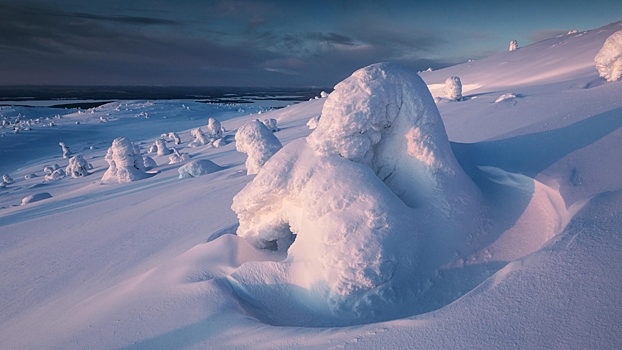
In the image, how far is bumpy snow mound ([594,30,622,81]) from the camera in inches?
374

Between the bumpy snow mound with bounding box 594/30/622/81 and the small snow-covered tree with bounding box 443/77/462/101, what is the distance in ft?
22.1

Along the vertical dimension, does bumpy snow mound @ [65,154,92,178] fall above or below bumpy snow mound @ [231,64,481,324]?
below

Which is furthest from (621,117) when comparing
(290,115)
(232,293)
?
(290,115)

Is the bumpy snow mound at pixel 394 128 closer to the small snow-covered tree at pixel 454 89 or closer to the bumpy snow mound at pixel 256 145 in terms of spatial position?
the bumpy snow mound at pixel 256 145

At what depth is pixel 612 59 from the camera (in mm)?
9734

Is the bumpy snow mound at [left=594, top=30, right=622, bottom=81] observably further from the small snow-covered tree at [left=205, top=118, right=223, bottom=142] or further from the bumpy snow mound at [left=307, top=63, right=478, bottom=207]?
the small snow-covered tree at [left=205, top=118, right=223, bottom=142]

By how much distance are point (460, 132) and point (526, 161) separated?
446 centimetres

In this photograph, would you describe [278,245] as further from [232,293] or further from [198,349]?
[198,349]

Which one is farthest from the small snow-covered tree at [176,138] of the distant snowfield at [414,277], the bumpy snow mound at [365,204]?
the bumpy snow mound at [365,204]

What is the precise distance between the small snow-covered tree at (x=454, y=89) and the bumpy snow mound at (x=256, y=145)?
11.6 metres

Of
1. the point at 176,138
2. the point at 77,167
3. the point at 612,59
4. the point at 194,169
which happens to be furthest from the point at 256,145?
the point at 176,138

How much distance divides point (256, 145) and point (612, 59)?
10564 mm

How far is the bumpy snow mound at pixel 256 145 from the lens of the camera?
29.4 ft

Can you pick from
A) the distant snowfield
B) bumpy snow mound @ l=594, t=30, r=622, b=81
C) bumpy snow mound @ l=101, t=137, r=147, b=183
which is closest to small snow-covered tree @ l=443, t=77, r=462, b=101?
bumpy snow mound @ l=594, t=30, r=622, b=81
